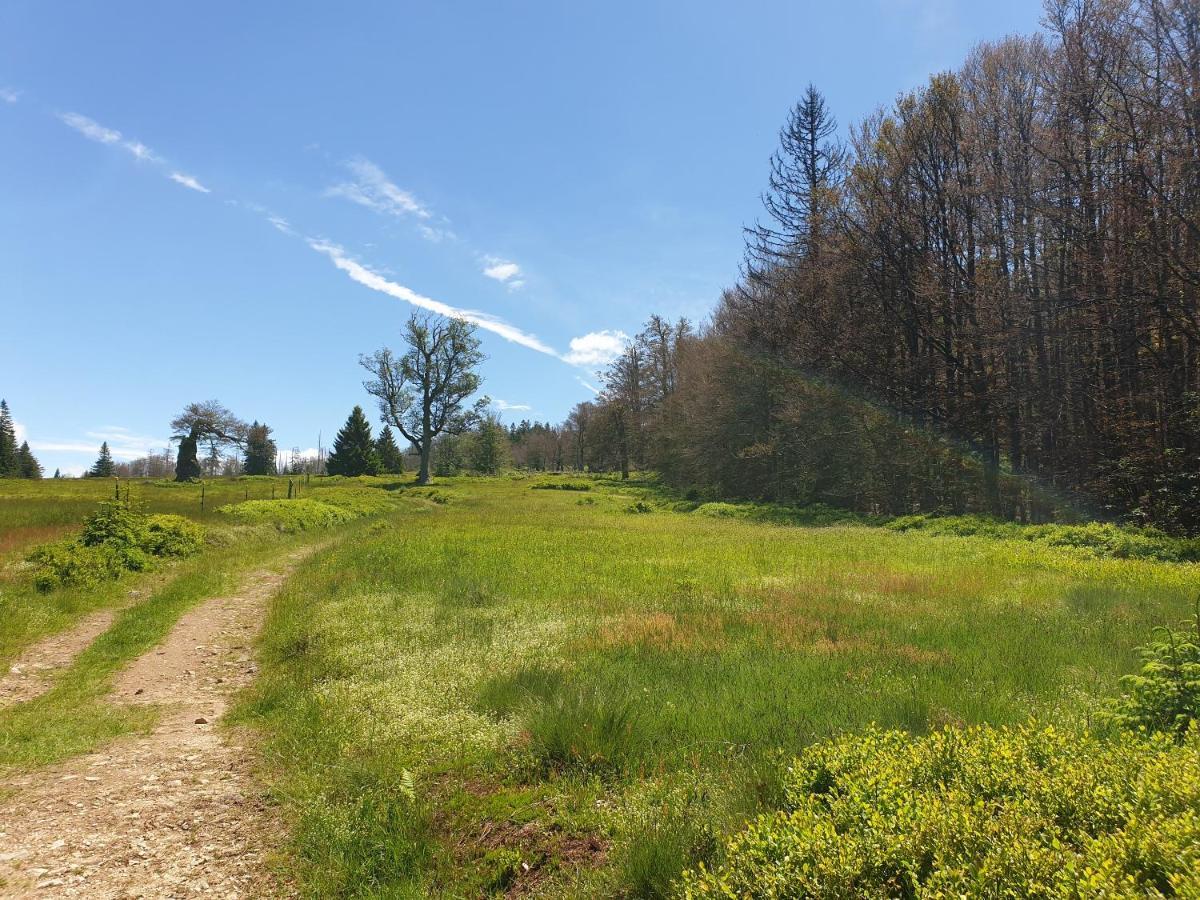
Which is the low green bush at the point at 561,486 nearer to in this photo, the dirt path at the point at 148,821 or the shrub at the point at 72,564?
the shrub at the point at 72,564

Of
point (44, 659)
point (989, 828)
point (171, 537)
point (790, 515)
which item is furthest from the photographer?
point (790, 515)

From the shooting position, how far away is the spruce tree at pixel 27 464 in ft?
235

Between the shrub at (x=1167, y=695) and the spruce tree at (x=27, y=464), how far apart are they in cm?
9909

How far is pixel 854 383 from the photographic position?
32562mm

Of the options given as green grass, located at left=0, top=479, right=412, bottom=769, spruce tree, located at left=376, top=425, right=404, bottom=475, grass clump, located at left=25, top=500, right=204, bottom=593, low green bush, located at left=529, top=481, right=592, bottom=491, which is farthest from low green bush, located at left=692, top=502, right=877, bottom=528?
spruce tree, located at left=376, top=425, right=404, bottom=475

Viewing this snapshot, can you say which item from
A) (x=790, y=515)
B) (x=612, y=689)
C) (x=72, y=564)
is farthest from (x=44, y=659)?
(x=790, y=515)

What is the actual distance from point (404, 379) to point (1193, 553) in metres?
62.5

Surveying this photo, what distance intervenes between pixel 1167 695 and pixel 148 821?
316 inches

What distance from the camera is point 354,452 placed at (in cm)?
7969

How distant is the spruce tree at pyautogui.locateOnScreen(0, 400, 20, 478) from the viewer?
219 ft

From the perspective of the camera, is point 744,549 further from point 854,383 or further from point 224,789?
point 854,383

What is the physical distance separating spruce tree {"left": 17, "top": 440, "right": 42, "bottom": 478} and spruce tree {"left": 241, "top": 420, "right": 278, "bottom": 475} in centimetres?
2375

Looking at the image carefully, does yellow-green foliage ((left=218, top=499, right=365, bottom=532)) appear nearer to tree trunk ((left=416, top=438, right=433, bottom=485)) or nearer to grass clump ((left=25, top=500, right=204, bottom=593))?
grass clump ((left=25, top=500, right=204, bottom=593))

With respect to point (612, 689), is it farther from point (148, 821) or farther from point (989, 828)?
point (148, 821)
